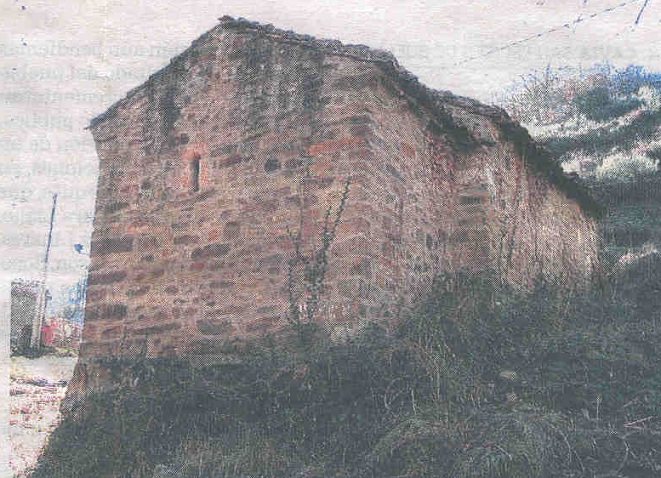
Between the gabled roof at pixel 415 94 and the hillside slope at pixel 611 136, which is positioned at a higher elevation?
the hillside slope at pixel 611 136

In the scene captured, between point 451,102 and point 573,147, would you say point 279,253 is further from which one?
point 573,147

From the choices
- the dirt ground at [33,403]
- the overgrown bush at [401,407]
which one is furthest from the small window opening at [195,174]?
the dirt ground at [33,403]

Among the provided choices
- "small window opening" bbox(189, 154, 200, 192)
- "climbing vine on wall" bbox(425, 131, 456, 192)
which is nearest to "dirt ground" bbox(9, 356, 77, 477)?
"small window opening" bbox(189, 154, 200, 192)

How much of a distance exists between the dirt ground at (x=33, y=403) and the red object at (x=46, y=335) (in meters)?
1.08

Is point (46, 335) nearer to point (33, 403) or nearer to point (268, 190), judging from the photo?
point (33, 403)

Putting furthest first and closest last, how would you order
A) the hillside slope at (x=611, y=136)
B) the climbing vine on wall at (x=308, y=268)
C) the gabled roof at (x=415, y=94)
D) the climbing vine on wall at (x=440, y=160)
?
the hillside slope at (x=611, y=136), the climbing vine on wall at (x=440, y=160), the gabled roof at (x=415, y=94), the climbing vine on wall at (x=308, y=268)

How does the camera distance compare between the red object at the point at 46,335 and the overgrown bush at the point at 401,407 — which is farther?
the red object at the point at 46,335

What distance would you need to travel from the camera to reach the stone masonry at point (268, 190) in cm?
627

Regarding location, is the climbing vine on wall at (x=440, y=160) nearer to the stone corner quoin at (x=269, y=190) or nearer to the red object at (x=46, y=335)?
the stone corner quoin at (x=269, y=190)

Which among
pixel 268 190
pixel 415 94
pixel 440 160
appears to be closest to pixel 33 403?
pixel 268 190

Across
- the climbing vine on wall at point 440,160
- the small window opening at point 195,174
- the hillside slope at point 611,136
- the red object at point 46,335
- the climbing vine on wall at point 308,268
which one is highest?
the hillside slope at point 611,136

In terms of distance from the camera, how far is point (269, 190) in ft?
21.5

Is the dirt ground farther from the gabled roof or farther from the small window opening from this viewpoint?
the gabled roof

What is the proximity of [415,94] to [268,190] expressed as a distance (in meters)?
1.97
